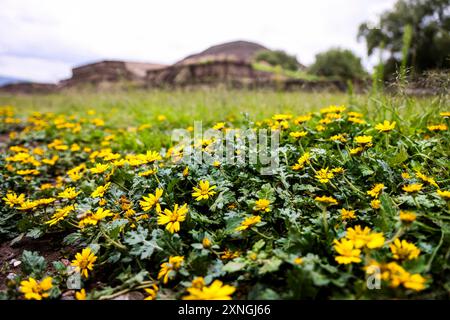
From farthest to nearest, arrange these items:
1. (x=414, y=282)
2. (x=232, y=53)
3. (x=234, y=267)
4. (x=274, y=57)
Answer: (x=232, y=53) < (x=274, y=57) < (x=234, y=267) < (x=414, y=282)

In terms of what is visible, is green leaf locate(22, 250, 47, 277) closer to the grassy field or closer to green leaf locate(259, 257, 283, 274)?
green leaf locate(259, 257, 283, 274)

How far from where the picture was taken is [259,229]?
5.34 feet

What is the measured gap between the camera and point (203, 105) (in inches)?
242

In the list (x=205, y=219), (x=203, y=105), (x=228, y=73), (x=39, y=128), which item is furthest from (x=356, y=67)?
(x=205, y=219)

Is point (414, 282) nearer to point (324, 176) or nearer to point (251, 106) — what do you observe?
point (324, 176)

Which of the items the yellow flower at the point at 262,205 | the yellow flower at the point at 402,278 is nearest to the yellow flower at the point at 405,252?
the yellow flower at the point at 402,278

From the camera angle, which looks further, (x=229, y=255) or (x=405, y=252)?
(x=229, y=255)

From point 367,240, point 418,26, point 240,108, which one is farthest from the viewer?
point 418,26

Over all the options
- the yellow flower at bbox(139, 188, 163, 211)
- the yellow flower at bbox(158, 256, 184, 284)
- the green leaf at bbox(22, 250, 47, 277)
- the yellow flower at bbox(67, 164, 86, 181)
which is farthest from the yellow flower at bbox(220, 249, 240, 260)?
the yellow flower at bbox(67, 164, 86, 181)

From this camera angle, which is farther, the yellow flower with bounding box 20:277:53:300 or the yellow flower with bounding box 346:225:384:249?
the yellow flower with bounding box 20:277:53:300

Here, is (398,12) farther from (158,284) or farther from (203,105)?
(158,284)

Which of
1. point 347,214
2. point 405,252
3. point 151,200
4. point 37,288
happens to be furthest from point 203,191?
point 405,252

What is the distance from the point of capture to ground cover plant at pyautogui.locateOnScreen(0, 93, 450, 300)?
120cm

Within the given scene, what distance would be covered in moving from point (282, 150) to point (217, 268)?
0.99 meters
